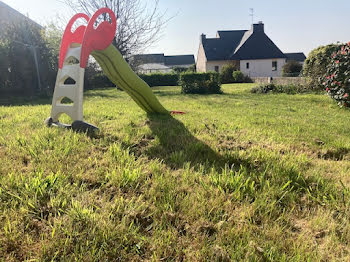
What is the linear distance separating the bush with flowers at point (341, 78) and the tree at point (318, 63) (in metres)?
3.96

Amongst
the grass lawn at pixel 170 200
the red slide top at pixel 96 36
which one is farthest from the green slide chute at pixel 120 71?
Result: the grass lawn at pixel 170 200

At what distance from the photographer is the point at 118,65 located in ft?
14.7

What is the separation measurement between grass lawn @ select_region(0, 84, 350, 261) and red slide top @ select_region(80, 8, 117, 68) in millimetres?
1436

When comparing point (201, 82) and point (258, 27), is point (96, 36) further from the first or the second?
point (258, 27)

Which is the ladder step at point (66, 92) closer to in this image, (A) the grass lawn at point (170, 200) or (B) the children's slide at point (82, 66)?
(B) the children's slide at point (82, 66)

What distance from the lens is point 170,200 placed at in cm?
180

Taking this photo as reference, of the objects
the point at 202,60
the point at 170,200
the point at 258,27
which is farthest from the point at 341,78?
the point at 202,60

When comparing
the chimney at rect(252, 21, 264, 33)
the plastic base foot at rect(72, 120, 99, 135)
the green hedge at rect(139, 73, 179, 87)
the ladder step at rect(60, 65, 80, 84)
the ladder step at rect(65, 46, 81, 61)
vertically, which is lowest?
the plastic base foot at rect(72, 120, 99, 135)

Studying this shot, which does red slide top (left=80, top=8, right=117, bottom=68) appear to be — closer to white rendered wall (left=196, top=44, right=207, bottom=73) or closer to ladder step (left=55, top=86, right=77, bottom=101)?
ladder step (left=55, top=86, right=77, bottom=101)

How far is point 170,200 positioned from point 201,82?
11.8 metres

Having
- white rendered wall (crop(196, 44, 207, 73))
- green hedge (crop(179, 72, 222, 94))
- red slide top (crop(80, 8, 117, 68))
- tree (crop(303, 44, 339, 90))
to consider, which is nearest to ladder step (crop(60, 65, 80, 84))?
red slide top (crop(80, 8, 117, 68))

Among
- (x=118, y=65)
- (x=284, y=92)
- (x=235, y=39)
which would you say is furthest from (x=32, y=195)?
(x=235, y=39)

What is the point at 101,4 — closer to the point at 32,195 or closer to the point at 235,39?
the point at 32,195

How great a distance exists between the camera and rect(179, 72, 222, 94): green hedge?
13023 mm
